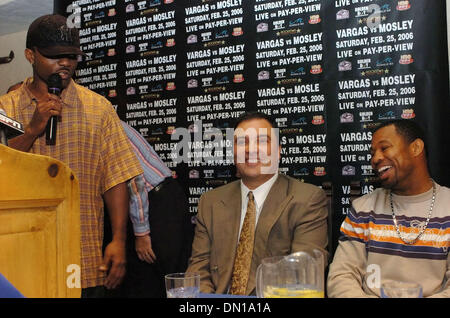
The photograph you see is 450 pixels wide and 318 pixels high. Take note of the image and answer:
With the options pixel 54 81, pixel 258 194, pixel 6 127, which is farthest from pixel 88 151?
pixel 6 127

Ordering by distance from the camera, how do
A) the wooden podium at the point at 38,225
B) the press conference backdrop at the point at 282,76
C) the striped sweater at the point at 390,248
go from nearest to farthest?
the wooden podium at the point at 38,225 < the striped sweater at the point at 390,248 < the press conference backdrop at the point at 282,76

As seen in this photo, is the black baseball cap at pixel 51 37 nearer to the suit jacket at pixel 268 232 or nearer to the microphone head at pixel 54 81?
the microphone head at pixel 54 81

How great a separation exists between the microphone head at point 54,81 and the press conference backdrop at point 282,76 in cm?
118

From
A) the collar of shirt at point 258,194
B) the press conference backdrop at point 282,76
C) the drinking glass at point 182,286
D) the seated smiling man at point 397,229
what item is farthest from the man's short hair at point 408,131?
the drinking glass at point 182,286

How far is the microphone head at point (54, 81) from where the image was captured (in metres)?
2.06

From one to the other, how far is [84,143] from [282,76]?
130 centimetres

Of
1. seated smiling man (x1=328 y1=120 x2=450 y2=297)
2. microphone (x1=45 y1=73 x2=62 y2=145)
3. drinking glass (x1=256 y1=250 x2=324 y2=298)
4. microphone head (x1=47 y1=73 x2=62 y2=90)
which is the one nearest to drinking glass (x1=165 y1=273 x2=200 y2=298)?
drinking glass (x1=256 y1=250 x2=324 y2=298)

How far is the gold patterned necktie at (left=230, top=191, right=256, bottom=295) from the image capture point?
201cm

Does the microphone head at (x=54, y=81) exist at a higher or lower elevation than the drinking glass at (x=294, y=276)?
higher

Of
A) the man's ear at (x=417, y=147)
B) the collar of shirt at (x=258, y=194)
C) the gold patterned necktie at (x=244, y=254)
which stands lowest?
the gold patterned necktie at (x=244, y=254)

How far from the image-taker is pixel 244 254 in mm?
2059

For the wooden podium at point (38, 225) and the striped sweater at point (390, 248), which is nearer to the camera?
the wooden podium at point (38, 225)

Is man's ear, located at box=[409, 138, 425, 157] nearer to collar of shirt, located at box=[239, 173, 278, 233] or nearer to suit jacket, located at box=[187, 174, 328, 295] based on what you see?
suit jacket, located at box=[187, 174, 328, 295]

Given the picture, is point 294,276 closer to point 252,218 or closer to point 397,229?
point 397,229
